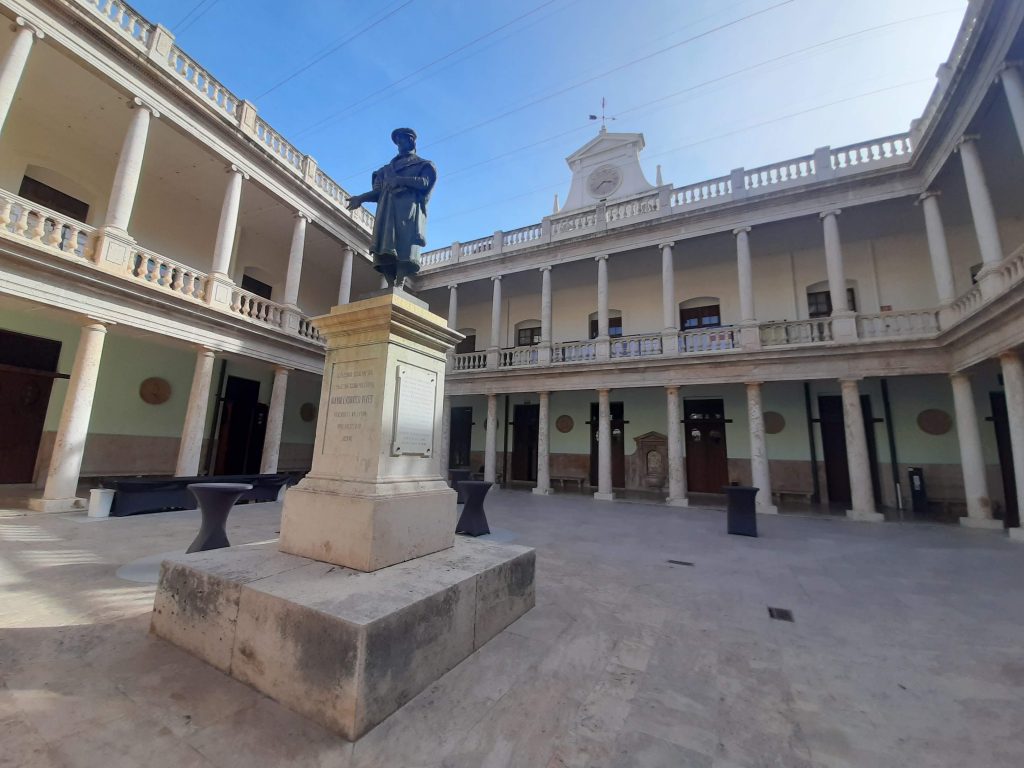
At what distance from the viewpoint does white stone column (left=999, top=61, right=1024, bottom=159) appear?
23.2 ft

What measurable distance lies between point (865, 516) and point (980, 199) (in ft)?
22.7

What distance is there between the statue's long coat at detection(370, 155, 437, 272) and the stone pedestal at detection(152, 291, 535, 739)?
0.65 meters

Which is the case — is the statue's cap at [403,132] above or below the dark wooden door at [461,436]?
above

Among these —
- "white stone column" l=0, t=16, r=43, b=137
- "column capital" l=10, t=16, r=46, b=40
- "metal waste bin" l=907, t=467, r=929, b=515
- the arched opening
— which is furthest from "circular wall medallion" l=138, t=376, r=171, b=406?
"metal waste bin" l=907, t=467, r=929, b=515

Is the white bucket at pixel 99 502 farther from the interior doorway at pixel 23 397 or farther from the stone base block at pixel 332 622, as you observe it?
the stone base block at pixel 332 622

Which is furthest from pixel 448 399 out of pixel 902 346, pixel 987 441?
pixel 987 441

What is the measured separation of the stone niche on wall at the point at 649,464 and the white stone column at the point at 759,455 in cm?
359

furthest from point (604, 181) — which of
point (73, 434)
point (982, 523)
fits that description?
point (73, 434)

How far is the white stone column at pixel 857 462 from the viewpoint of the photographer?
372 inches

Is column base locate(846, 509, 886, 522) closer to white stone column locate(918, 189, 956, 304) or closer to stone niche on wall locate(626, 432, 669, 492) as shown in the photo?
white stone column locate(918, 189, 956, 304)

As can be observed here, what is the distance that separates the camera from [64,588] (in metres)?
3.54

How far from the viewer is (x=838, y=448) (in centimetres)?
1219

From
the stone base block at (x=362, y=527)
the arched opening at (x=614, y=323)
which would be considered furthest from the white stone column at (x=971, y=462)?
the stone base block at (x=362, y=527)

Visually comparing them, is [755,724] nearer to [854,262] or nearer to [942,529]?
[942,529]
